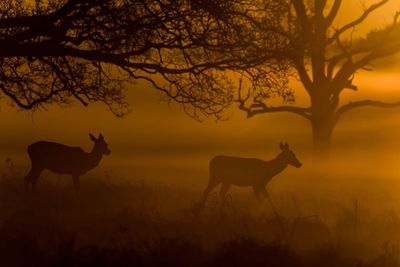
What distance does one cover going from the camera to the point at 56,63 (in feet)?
53.0

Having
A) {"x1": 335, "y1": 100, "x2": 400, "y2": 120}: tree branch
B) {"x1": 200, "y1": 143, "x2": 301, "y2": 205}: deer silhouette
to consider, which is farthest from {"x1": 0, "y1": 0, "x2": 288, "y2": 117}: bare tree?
{"x1": 335, "y1": 100, "x2": 400, "y2": 120}: tree branch

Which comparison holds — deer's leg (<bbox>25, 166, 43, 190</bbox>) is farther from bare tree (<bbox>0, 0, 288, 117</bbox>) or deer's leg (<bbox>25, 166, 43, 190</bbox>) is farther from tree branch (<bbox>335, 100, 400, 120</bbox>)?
tree branch (<bbox>335, 100, 400, 120</bbox>)

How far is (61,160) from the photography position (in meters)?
20.1

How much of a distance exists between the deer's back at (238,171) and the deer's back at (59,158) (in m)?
3.75

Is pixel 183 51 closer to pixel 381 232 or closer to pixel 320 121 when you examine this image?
pixel 381 232

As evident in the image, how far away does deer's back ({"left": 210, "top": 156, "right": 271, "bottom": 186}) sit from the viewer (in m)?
18.2

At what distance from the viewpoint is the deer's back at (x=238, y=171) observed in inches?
715

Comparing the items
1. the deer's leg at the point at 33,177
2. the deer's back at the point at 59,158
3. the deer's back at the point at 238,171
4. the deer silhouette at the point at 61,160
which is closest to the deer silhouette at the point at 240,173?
the deer's back at the point at 238,171

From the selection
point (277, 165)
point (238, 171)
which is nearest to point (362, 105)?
point (277, 165)

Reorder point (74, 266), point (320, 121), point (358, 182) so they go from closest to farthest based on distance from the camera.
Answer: point (74, 266), point (358, 182), point (320, 121)

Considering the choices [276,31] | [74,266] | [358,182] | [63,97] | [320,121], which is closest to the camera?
[74,266]

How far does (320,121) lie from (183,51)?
610 inches

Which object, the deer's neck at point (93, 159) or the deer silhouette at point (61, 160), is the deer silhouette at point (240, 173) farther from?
the deer silhouette at point (61, 160)

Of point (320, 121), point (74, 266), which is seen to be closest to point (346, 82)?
point (320, 121)
